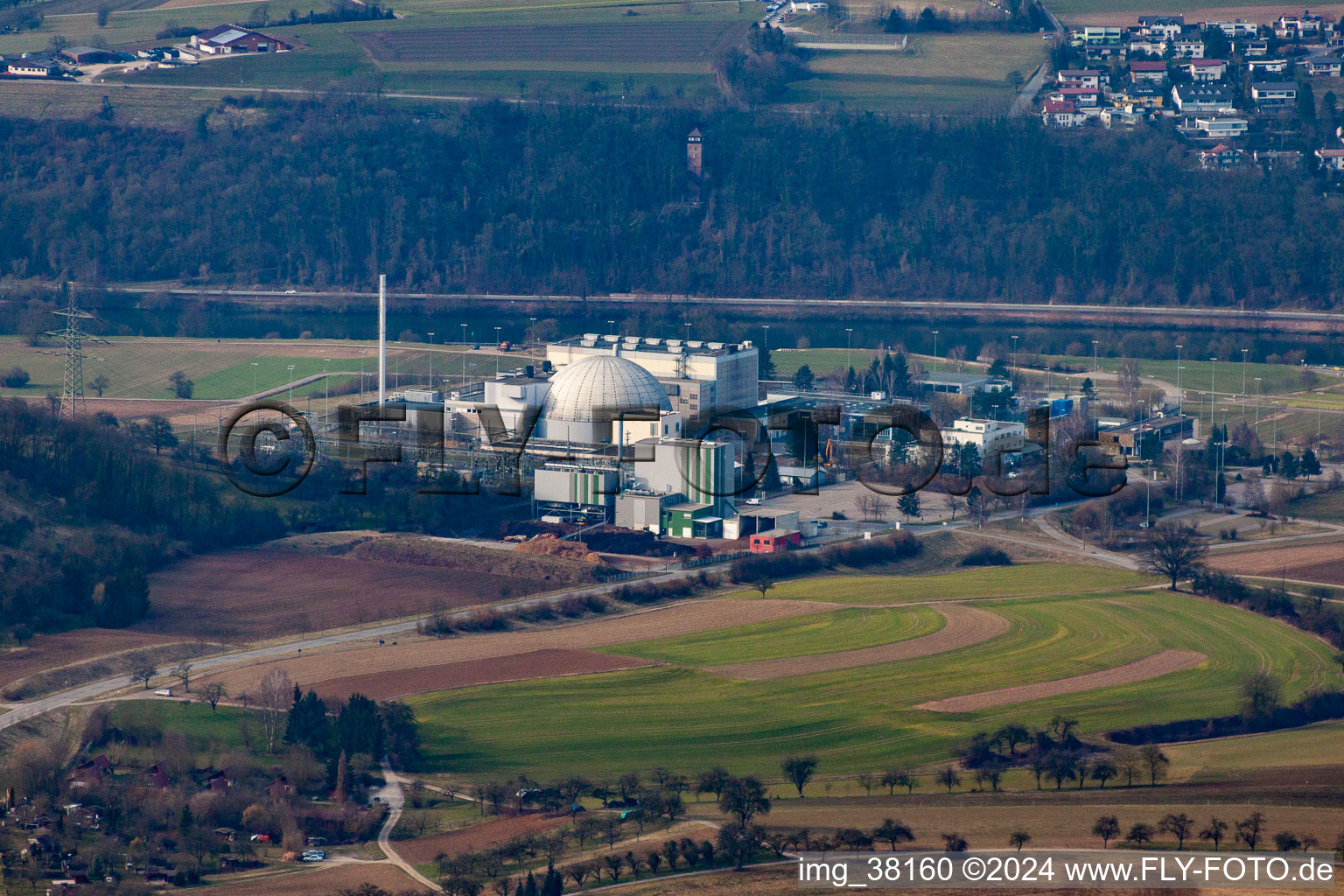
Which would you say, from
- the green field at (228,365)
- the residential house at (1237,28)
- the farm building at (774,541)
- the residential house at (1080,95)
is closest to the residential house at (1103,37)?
the residential house at (1237,28)

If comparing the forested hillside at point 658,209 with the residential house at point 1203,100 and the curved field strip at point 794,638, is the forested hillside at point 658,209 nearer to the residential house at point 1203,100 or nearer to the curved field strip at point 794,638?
the residential house at point 1203,100

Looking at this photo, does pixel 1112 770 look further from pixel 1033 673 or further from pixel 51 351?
pixel 51 351

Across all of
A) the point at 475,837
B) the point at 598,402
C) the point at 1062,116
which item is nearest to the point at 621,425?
the point at 598,402

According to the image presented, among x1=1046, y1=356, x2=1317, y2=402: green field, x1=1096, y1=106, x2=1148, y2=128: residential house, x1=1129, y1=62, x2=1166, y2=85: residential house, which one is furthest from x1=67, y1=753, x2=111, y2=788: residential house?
x1=1129, y1=62, x2=1166, y2=85: residential house

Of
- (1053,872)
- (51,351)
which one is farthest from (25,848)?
(51,351)

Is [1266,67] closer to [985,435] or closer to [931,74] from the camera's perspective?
[931,74]

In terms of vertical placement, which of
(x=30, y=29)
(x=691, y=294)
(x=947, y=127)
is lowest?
(x=691, y=294)
